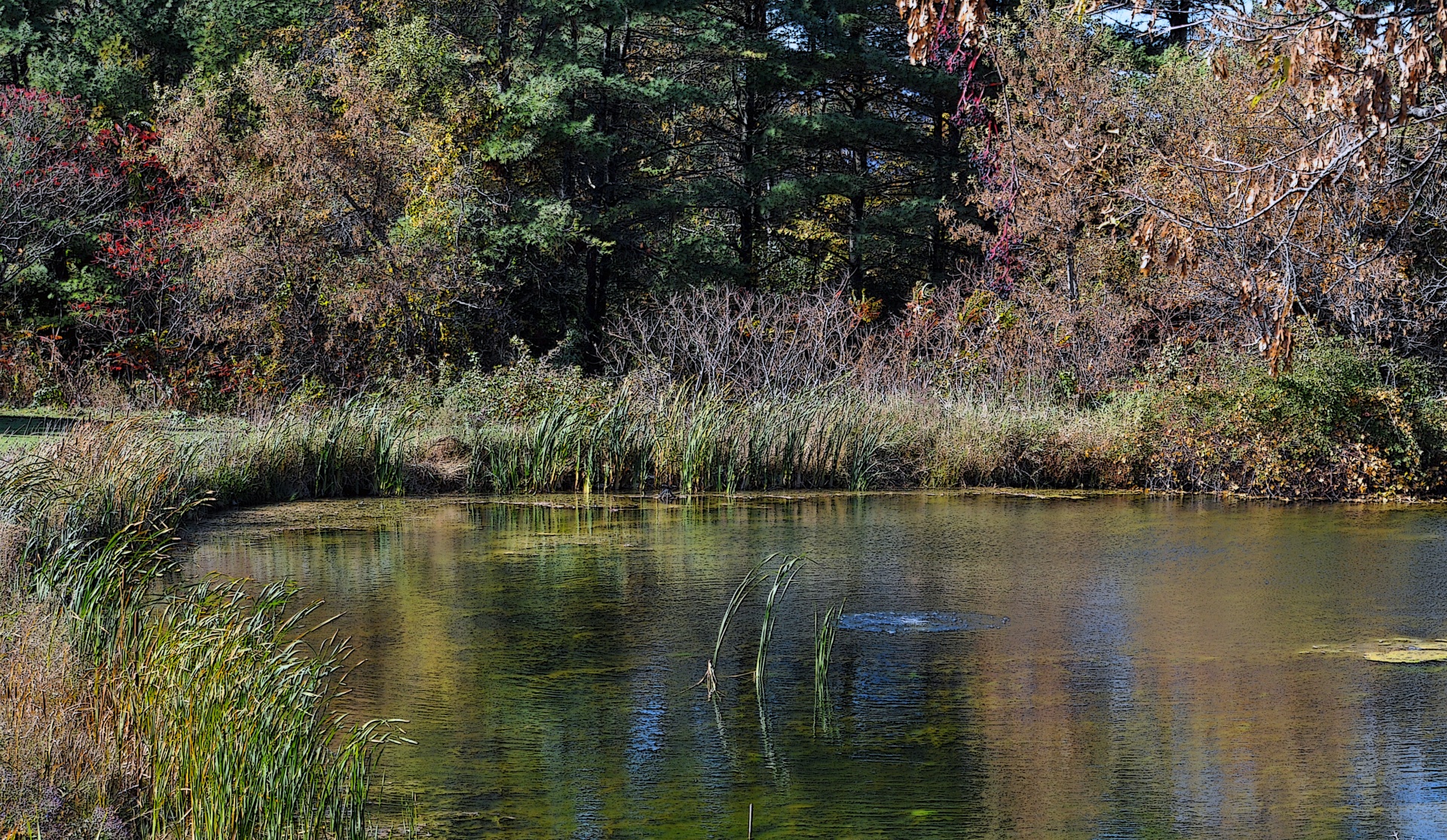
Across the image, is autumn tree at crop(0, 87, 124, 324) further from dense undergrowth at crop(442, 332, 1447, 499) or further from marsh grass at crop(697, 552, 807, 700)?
marsh grass at crop(697, 552, 807, 700)

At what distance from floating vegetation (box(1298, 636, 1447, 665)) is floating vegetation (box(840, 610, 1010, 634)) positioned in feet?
5.04

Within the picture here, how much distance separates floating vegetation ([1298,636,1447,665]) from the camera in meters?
6.51

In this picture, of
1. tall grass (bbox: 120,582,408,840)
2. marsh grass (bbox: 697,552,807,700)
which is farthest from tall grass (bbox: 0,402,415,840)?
marsh grass (bbox: 697,552,807,700)

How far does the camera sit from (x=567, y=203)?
19.9 m

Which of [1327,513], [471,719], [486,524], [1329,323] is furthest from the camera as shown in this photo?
[1329,323]

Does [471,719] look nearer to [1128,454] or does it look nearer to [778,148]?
[1128,454]

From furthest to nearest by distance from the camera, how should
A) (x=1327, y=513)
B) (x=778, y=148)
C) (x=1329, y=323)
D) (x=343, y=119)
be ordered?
(x=778, y=148), (x=343, y=119), (x=1329, y=323), (x=1327, y=513)

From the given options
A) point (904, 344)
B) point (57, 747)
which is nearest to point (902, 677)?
point (57, 747)

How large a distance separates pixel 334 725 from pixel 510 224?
1601 cm

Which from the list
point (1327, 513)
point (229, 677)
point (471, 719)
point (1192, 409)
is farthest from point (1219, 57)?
point (1192, 409)

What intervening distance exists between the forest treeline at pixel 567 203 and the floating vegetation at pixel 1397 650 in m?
8.32

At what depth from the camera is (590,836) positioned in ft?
14.3

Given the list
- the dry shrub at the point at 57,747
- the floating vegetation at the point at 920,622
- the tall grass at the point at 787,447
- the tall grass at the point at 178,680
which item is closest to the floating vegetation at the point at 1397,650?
the floating vegetation at the point at 920,622

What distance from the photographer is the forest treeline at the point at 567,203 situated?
17.3 meters
